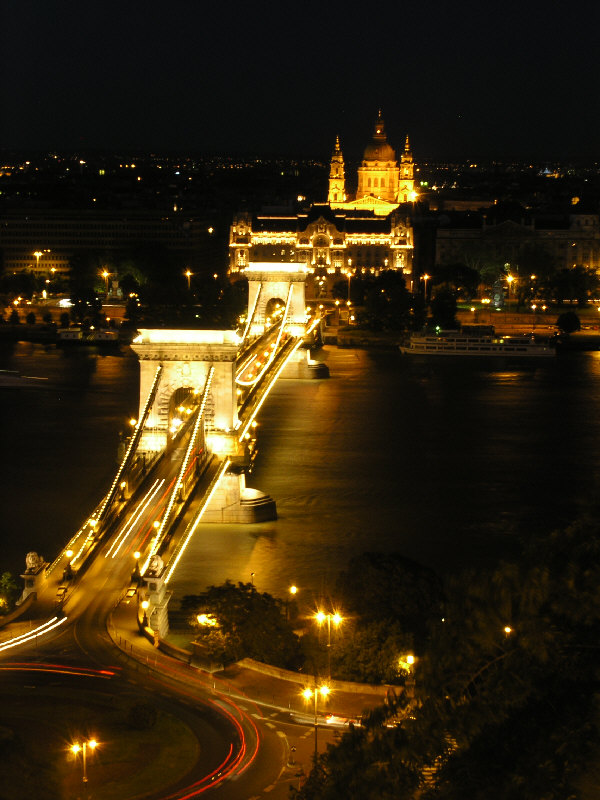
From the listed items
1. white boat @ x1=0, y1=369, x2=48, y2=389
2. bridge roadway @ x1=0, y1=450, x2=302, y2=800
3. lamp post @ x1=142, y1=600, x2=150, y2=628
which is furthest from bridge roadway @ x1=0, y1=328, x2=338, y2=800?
white boat @ x1=0, y1=369, x2=48, y2=389

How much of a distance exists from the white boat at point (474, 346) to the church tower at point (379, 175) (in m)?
13.1

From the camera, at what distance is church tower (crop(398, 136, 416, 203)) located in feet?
113

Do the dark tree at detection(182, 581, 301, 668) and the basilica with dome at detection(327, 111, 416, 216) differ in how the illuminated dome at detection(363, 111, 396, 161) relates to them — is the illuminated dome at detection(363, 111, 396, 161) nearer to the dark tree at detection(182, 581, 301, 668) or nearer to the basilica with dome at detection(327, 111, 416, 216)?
the basilica with dome at detection(327, 111, 416, 216)

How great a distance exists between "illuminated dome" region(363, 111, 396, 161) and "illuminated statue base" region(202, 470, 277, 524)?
25.8 metres

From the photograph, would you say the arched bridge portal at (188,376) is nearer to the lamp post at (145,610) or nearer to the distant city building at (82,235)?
the lamp post at (145,610)

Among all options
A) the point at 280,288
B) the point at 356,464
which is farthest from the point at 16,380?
the point at 356,464

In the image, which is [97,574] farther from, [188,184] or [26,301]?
[188,184]

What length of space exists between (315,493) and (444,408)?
16.1ft

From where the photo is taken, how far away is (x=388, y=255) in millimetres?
28922

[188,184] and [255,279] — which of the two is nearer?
[255,279]

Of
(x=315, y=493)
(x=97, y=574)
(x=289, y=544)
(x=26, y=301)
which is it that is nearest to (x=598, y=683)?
(x=97, y=574)

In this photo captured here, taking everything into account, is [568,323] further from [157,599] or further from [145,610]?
[145,610]

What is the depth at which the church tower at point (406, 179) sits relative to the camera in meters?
34.4

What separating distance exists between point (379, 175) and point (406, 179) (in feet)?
2.81
